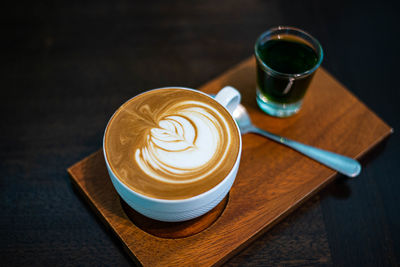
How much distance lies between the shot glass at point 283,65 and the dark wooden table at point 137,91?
0.20 meters

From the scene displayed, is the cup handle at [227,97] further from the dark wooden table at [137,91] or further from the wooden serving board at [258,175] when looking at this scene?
the dark wooden table at [137,91]

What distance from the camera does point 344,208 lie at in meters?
0.93

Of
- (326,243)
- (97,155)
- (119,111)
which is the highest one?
(119,111)

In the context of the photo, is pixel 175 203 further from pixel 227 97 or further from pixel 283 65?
pixel 283 65

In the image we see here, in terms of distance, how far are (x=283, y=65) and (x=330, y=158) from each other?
23 centimetres

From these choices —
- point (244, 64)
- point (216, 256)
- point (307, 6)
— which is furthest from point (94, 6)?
point (216, 256)

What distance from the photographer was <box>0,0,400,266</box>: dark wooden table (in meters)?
0.87

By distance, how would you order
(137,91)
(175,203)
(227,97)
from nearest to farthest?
1. (175,203)
2. (227,97)
3. (137,91)

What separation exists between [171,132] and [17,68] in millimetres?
565

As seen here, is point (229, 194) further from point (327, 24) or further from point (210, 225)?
point (327, 24)

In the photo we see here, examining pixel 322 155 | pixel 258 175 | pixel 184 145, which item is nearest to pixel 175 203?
pixel 184 145

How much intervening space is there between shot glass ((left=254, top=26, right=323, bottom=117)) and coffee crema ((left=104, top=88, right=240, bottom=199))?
0.16 m

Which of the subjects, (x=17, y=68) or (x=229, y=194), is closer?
(x=229, y=194)

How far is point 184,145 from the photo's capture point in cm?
79
